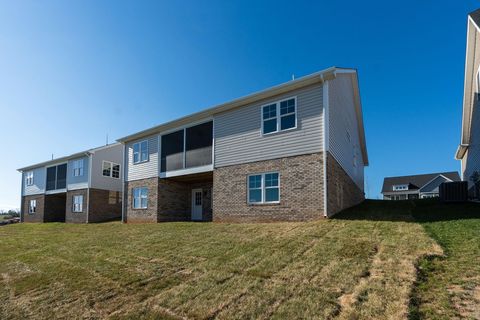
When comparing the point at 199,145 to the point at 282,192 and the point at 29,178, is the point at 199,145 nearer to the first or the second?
the point at 282,192

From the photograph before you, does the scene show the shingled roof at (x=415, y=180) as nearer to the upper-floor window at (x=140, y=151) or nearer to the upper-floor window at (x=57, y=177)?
the upper-floor window at (x=140, y=151)

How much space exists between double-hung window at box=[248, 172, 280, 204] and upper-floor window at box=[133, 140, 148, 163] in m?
8.94

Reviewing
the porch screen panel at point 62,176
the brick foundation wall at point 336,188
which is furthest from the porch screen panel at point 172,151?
the porch screen panel at point 62,176

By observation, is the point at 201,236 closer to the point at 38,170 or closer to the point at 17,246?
the point at 17,246

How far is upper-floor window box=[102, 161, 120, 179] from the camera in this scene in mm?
25820

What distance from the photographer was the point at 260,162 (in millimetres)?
12414

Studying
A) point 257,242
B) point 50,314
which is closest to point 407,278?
point 257,242

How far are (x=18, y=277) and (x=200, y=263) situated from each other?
4.84 metres

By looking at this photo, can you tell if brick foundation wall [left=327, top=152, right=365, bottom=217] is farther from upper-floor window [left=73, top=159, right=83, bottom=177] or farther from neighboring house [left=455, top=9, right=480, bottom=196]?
upper-floor window [left=73, top=159, right=83, bottom=177]

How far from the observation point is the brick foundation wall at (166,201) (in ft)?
56.6

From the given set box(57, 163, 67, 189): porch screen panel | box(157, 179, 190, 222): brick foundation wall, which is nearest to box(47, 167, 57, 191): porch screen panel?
box(57, 163, 67, 189): porch screen panel

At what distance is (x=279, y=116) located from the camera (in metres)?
12.1

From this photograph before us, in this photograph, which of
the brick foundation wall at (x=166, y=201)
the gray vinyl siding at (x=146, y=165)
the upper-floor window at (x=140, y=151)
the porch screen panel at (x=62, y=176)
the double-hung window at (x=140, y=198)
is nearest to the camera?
the brick foundation wall at (x=166, y=201)

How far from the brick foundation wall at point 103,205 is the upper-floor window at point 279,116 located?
1774 cm
